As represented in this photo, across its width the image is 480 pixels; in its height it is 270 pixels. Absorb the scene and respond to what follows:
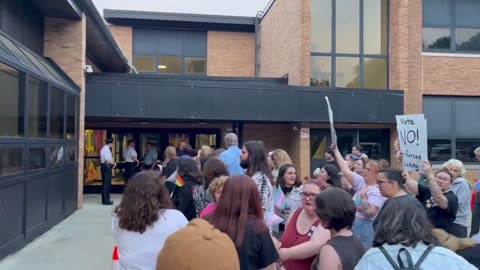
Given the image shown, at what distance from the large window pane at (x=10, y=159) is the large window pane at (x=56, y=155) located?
6.09 ft

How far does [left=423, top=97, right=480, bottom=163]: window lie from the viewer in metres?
17.0

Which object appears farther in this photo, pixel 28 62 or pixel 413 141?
pixel 28 62

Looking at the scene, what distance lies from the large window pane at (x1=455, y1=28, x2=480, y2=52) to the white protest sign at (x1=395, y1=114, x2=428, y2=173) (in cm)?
1260

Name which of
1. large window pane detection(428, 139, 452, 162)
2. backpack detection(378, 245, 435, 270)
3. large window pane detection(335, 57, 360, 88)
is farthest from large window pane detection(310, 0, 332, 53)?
backpack detection(378, 245, 435, 270)

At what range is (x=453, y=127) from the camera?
55.9 ft

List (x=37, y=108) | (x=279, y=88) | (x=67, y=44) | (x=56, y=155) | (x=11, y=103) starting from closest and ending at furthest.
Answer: (x=11, y=103) → (x=37, y=108) → (x=56, y=155) → (x=67, y=44) → (x=279, y=88)

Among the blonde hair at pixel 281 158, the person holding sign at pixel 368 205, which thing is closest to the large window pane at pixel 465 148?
the blonde hair at pixel 281 158

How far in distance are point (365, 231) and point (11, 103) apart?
19.0 ft

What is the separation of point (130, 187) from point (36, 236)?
6.04 meters

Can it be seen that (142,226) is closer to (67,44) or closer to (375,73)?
(67,44)

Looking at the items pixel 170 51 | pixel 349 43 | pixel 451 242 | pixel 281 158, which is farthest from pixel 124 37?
pixel 451 242

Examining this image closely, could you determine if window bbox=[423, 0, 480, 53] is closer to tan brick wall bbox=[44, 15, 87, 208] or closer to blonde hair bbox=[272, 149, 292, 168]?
tan brick wall bbox=[44, 15, 87, 208]

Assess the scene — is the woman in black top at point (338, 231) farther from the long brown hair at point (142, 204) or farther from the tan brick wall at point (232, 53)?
the tan brick wall at point (232, 53)

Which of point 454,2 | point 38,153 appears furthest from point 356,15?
point 38,153
